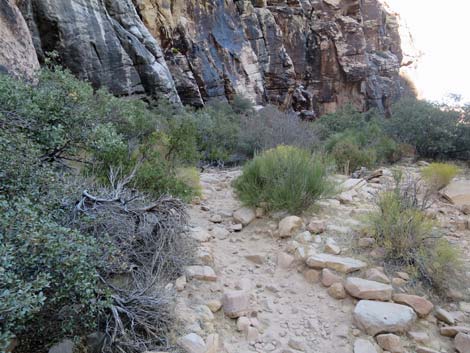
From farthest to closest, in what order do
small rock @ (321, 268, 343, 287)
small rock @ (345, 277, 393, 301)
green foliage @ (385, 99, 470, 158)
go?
green foliage @ (385, 99, 470, 158) < small rock @ (321, 268, 343, 287) < small rock @ (345, 277, 393, 301)

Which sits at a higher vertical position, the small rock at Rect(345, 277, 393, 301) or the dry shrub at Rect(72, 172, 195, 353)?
the dry shrub at Rect(72, 172, 195, 353)

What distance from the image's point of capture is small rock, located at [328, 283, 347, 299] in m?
2.52

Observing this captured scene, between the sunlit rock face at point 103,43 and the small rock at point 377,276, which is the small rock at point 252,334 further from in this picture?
the sunlit rock face at point 103,43

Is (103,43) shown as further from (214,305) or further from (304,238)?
(214,305)

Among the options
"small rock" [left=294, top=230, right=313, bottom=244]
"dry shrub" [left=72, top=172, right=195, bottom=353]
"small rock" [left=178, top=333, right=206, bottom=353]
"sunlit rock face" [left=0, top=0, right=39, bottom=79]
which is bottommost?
"small rock" [left=294, top=230, right=313, bottom=244]

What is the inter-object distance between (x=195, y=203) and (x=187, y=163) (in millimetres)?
1246

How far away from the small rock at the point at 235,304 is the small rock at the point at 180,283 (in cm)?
33

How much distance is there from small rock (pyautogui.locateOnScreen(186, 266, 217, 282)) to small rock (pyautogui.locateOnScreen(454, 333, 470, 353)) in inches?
68.2

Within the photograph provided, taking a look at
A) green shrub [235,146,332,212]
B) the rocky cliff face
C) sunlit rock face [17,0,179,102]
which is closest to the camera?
green shrub [235,146,332,212]

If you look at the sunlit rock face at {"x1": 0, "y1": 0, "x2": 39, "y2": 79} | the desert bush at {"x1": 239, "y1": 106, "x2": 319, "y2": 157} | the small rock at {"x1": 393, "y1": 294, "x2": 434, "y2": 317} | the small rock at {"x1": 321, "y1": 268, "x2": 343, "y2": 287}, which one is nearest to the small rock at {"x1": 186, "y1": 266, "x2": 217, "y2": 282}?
the small rock at {"x1": 321, "y1": 268, "x2": 343, "y2": 287}

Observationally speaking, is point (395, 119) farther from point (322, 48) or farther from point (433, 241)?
point (322, 48)

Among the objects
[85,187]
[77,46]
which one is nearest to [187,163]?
[85,187]

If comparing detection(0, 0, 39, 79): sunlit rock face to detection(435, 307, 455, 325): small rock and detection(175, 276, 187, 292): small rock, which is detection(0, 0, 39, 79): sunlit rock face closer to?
detection(175, 276, 187, 292): small rock

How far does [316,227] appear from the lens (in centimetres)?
342
